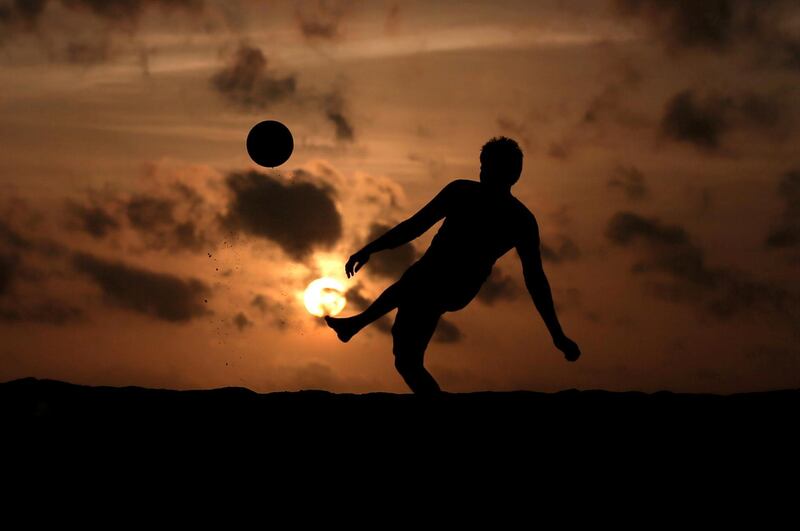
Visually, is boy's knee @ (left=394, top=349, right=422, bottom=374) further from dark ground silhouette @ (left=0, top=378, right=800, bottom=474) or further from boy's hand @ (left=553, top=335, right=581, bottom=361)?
boy's hand @ (left=553, top=335, right=581, bottom=361)

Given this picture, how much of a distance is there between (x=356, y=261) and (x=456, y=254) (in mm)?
692

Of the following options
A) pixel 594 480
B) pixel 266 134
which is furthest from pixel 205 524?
pixel 266 134

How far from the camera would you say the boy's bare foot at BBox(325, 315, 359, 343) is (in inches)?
300

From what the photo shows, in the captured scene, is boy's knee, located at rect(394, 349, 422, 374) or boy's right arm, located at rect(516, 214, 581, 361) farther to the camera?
boy's right arm, located at rect(516, 214, 581, 361)

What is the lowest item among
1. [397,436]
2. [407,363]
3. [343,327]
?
[397,436]

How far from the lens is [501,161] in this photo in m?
7.21

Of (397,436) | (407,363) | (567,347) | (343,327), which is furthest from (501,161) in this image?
(397,436)

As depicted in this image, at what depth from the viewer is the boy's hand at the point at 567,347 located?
7.47 m

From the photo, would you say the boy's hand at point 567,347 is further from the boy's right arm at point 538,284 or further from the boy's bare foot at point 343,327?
the boy's bare foot at point 343,327

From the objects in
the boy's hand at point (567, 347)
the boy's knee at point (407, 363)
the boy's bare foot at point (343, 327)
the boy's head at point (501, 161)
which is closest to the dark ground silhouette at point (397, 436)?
the boy's knee at point (407, 363)

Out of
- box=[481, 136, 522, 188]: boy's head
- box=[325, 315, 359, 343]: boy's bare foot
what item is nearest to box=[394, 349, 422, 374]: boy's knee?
box=[325, 315, 359, 343]: boy's bare foot

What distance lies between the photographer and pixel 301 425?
657 centimetres

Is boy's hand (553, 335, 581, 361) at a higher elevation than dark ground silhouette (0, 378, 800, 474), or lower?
higher

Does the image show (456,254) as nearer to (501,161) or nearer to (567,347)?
(501,161)
